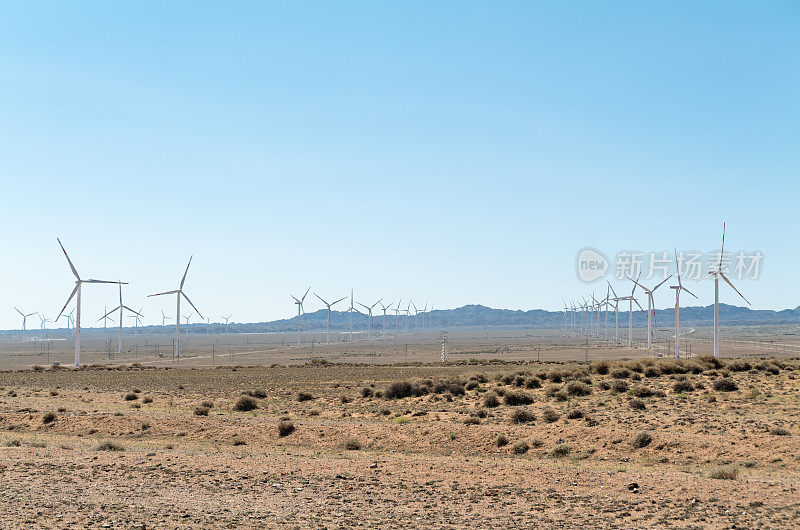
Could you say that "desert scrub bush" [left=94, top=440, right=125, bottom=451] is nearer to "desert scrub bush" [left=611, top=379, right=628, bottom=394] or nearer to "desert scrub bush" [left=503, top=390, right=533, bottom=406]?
"desert scrub bush" [left=503, top=390, right=533, bottom=406]

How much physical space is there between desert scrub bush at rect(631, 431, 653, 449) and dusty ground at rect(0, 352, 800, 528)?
0.10 meters

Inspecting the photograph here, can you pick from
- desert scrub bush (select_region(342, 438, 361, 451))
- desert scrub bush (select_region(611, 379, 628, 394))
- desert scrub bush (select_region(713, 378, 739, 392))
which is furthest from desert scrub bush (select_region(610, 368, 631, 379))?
desert scrub bush (select_region(342, 438, 361, 451))

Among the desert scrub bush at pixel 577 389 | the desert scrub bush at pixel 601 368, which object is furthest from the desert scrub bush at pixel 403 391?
the desert scrub bush at pixel 601 368

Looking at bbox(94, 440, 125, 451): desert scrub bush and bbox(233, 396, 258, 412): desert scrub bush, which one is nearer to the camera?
bbox(94, 440, 125, 451): desert scrub bush

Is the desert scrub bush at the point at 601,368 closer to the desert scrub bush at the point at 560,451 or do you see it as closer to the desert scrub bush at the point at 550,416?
the desert scrub bush at the point at 550,416

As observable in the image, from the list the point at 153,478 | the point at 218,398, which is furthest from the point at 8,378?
the point at 153,478

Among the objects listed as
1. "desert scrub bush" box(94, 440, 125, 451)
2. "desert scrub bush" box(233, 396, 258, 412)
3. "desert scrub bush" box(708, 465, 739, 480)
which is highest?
"desert scrub bush" box(708, 465, 739, 480)

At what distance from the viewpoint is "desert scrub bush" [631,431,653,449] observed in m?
24.7

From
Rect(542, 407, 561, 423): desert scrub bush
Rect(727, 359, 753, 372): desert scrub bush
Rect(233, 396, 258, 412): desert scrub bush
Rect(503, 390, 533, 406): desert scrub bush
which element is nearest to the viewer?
Rect(542, 407, 561, 423): desert scrub bush

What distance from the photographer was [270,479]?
2019 centimetres

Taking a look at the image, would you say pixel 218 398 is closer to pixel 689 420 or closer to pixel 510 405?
pixel 510 405

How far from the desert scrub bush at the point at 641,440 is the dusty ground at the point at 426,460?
0.31 ft

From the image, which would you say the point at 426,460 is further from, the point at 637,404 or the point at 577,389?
the point at 577,389

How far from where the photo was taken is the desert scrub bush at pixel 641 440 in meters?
24.7
